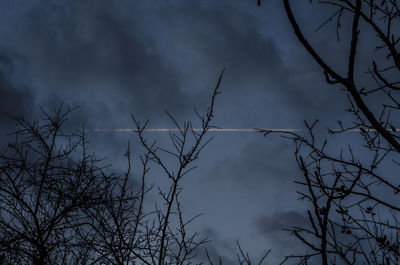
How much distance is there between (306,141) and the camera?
344cm

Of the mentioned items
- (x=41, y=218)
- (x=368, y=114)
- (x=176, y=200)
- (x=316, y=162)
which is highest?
(x=41, y=218)

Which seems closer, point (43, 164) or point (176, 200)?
point (176, 200)

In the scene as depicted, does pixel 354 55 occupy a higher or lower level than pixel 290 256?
higher

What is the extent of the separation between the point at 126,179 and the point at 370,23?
513cm

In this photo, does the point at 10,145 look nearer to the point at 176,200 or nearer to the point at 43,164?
the point at 43,164

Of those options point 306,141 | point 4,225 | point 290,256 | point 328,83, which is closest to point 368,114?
point 328,83

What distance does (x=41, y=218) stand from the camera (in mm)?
6059

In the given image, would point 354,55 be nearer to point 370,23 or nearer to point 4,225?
point 370,23

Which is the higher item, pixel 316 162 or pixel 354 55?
pixel 316 162

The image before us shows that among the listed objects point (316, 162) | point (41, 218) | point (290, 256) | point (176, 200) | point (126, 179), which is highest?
point (126, 179)

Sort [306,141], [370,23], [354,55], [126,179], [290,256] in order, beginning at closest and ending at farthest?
1. [354,55]
2. [370,23]
3. [290,256]
4. [306,141]
5. [126,179]

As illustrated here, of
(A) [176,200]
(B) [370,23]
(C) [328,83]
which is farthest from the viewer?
(A) [176,200]

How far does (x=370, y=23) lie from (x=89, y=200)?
16.6ft

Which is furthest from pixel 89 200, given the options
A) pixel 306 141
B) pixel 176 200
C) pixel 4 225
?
pixel 306 141
